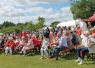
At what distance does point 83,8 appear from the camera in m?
63.5

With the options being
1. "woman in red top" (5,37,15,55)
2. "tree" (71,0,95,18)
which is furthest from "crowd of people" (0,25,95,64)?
"tree" (71,0,95,18)

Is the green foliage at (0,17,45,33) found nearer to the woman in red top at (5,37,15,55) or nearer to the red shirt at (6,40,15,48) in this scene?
the red shirt at (6,40,15,48)

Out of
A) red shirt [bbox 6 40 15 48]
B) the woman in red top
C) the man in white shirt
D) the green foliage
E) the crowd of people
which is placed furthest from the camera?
the green foliage

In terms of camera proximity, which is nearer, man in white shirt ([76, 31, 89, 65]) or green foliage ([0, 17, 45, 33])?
man in white shirt ([76, 31, 89, 65])

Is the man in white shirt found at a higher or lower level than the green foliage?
lower

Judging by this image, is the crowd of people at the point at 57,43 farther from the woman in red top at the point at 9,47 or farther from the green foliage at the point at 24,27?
the green foliage at the point at 24,27

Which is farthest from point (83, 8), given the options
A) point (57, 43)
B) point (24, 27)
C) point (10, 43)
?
point (57, 43)

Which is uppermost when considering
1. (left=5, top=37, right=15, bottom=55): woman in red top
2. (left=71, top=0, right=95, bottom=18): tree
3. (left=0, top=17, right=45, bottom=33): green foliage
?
(left=71, top=0, right=95, bottom=18): tree

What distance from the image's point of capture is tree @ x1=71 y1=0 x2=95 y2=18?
6081 centimetres

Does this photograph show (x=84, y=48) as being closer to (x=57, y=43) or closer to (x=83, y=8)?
Result: (x=57, y=43)

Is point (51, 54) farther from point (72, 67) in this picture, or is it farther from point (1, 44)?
point (1, 44)

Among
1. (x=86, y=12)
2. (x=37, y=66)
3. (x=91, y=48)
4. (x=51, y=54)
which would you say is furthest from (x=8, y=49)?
(x=86, y=12)

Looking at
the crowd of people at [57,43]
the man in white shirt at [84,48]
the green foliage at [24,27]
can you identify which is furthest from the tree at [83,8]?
the man in white shirt at [84,48]

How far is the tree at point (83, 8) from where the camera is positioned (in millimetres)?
60812
